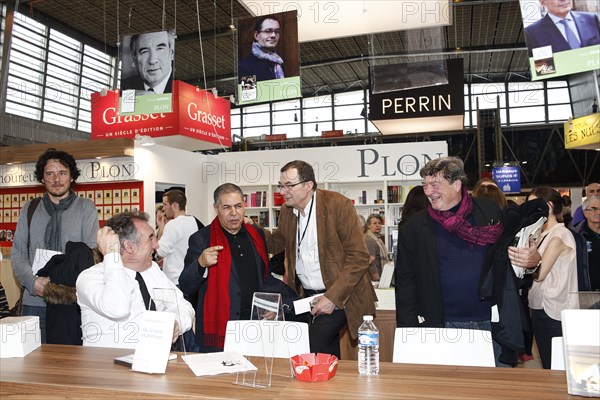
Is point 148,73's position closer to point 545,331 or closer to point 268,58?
point 268,58

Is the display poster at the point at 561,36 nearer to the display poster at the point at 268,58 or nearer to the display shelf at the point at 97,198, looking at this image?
the display poster at the point at 268,58

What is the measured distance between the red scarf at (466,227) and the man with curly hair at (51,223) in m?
2.23

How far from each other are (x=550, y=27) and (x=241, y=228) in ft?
8.40

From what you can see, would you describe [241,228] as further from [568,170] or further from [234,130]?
[234,130]

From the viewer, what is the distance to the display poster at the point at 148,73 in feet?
18.1

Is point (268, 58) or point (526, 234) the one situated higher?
point (268, 58)

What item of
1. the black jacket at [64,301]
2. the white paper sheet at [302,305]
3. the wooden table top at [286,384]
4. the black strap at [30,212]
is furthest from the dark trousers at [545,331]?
the black strap at [30,212]

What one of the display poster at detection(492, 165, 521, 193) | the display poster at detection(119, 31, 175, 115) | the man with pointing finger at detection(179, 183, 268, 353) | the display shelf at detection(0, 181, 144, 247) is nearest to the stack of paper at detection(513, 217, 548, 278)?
the man with pointing finger at detection(179, 183, 268, 353)

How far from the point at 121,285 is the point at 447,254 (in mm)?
1642

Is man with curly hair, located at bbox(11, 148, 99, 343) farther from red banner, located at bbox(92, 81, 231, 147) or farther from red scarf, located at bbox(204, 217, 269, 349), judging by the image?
red banner, located at bbox(92, 81, 231, 147)

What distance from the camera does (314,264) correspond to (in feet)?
11.5

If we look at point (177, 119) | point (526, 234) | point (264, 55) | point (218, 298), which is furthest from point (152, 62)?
point (526, 234)

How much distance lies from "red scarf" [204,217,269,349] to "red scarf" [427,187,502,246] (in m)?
1.30

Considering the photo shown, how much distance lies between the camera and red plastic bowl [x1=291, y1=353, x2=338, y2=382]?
1.90 m
